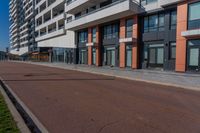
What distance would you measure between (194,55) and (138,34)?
807 centimetres

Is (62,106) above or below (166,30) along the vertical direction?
below

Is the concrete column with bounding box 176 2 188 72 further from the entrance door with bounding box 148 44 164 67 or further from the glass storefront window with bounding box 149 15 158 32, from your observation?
the glass storefront window with bounding box 149 15 158 32

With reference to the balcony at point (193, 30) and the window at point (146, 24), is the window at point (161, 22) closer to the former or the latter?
the window at point (146, 24)

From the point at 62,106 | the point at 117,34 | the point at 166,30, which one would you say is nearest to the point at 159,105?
the point at 62,106

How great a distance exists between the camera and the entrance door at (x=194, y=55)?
19953mm

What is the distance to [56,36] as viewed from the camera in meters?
51.9

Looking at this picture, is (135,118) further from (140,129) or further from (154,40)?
(154,40)

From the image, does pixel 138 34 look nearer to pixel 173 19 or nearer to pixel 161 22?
pixel 161 22

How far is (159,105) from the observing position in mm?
→ 8867

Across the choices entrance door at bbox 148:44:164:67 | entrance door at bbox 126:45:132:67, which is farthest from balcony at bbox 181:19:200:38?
entrance door at bbox 126:45:132:67

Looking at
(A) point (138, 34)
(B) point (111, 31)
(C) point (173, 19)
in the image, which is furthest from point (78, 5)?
(C) point (173, 19)

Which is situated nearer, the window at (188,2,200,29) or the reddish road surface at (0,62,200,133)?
the reddish road surface at (0,62,200,133)

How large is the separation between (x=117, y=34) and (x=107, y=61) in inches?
192

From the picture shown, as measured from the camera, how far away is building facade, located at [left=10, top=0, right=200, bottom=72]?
20.8 metres
